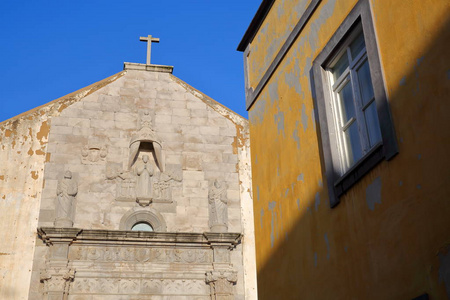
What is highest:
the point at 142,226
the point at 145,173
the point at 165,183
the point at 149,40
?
the point at 149,40

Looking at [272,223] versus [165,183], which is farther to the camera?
[165,183]

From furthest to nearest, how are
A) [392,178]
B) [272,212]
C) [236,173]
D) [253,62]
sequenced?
[236,173], [253,62], [272,212], [392,178]

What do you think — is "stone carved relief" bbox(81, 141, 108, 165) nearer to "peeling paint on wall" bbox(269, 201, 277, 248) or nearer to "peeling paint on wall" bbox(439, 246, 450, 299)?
"peeling paint on wall" bbox(269, 201, 277, 248)

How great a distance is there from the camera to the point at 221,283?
11.9 m

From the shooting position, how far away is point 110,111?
13586 mm

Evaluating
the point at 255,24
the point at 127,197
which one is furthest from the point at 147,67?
the point at 255,24

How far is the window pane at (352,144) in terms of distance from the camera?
15.1 ft

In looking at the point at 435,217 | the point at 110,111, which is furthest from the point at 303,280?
the point at 110,111

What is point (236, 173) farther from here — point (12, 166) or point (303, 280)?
point (303, 280)

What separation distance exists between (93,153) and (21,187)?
1680mm

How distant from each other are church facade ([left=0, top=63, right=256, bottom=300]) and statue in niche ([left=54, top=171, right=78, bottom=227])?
0.02m

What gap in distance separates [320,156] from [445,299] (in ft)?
6.68

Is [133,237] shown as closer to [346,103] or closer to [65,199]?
[65,199]

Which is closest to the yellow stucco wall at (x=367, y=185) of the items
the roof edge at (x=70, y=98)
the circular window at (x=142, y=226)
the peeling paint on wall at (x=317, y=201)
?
the peeling paint on wall at (x=317, y=201)
